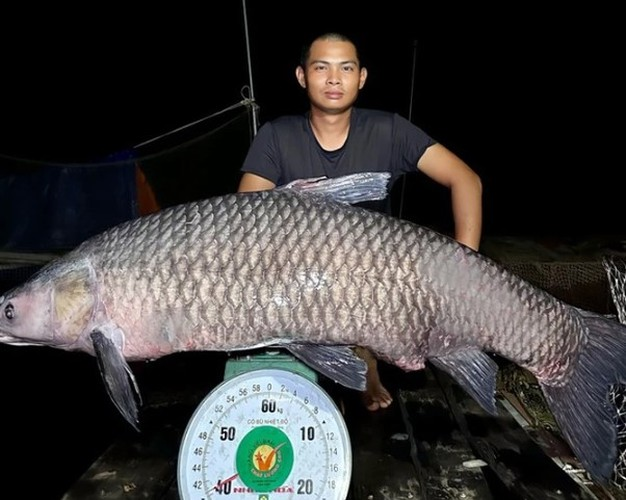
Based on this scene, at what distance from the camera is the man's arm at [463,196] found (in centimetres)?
204

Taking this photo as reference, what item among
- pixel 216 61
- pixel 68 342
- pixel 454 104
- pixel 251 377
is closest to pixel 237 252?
pixel 251 377

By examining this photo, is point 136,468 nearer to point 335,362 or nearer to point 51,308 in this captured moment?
point 51,308

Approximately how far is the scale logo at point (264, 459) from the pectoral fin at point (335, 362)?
6.7 inches

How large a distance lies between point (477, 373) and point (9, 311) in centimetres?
112

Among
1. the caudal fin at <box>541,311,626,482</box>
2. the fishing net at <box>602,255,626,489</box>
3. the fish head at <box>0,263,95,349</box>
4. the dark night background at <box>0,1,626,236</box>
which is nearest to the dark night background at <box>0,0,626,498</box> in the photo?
the dark night background at <box>0,1,626,236</box>

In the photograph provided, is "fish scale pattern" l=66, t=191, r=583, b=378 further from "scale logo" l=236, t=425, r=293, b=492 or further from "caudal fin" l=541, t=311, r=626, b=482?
"scale logo" l=236, t=425, r=293, b=492

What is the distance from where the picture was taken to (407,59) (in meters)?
7.08

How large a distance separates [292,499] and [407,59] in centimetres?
638

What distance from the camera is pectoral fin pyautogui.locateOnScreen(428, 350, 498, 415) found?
1486 millimetres

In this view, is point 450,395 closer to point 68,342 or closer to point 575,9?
point 68,342

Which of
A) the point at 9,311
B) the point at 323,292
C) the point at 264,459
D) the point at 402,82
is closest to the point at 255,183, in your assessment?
the point at 323,292

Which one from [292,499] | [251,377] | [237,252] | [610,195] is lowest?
[610,195]

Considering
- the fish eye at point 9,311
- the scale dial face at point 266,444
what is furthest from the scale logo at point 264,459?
the fish eye at point 9,311

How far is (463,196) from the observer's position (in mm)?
2053
